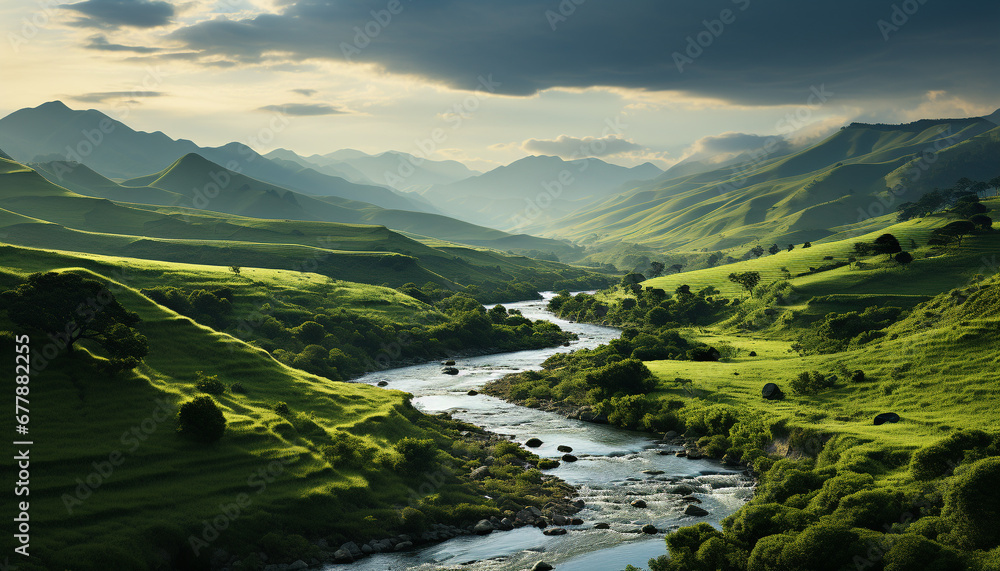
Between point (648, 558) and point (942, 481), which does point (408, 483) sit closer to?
point (648, 558)

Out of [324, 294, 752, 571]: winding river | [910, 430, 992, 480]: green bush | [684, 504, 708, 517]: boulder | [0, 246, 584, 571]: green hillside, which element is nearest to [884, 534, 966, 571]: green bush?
[910, 430, 992, 480]: green bush

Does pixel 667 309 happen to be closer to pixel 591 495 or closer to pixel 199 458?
pixel 591 495

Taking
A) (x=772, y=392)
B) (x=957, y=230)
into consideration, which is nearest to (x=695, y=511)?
(x=772, y=392)

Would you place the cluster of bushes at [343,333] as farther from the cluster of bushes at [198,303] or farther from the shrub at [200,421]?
the shrub at [200,421]

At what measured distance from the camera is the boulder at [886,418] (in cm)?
6197

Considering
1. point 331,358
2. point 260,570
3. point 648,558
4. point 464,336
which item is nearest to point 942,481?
point 648,558

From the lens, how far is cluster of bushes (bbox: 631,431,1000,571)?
36.8 metres

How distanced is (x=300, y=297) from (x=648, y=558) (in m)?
122

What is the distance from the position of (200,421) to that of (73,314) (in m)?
17.1

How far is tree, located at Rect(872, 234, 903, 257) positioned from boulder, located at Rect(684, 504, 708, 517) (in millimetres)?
125861

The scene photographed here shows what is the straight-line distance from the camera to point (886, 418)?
205 ft

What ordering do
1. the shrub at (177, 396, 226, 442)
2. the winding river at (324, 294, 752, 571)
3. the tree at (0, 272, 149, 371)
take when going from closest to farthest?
the winding river at (324, 294, 752, 571)
the shrub at (177, 396, 226, 442)
the tree at (0, 272, 149, 371)

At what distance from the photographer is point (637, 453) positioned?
72.0 meters

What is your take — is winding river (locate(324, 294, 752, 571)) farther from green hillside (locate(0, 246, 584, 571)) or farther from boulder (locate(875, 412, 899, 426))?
boulder (locate(875, 412, 899, 426))
